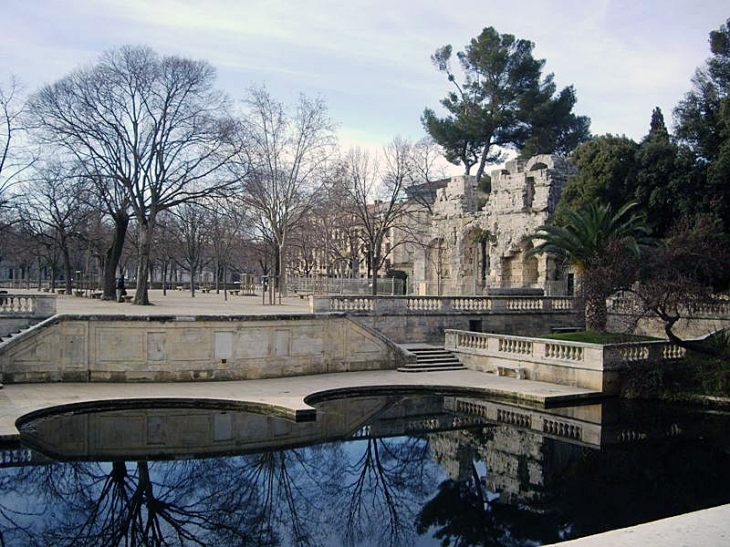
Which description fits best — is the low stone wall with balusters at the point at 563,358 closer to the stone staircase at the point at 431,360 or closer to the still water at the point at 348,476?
the stone staircase at the point at 431,360

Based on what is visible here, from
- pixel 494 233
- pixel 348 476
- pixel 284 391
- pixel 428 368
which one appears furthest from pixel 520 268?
pixel 348 476

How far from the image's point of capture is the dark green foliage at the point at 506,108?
5366cm

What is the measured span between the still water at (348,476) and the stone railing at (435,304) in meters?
7.42

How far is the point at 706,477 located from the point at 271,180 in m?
28.8

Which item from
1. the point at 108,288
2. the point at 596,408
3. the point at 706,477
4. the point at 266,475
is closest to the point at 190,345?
the point at 266,475

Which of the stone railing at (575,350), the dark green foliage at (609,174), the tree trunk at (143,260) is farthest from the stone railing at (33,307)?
the dark green foliage at (609,174)

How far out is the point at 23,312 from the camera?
2130 centimetres

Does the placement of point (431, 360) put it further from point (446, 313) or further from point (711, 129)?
point (711, 129)

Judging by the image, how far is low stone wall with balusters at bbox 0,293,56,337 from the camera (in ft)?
69.3

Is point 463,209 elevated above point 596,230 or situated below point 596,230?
above

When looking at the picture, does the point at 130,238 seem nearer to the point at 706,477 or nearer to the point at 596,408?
the point at 596,408

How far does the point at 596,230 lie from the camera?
985 inches

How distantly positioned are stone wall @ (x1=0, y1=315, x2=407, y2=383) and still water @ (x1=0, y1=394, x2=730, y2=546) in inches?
145

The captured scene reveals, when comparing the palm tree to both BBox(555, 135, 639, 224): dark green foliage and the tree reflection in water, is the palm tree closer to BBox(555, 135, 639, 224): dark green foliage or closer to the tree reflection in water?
BBox(555, 135, 639, 224): dark green foliage
